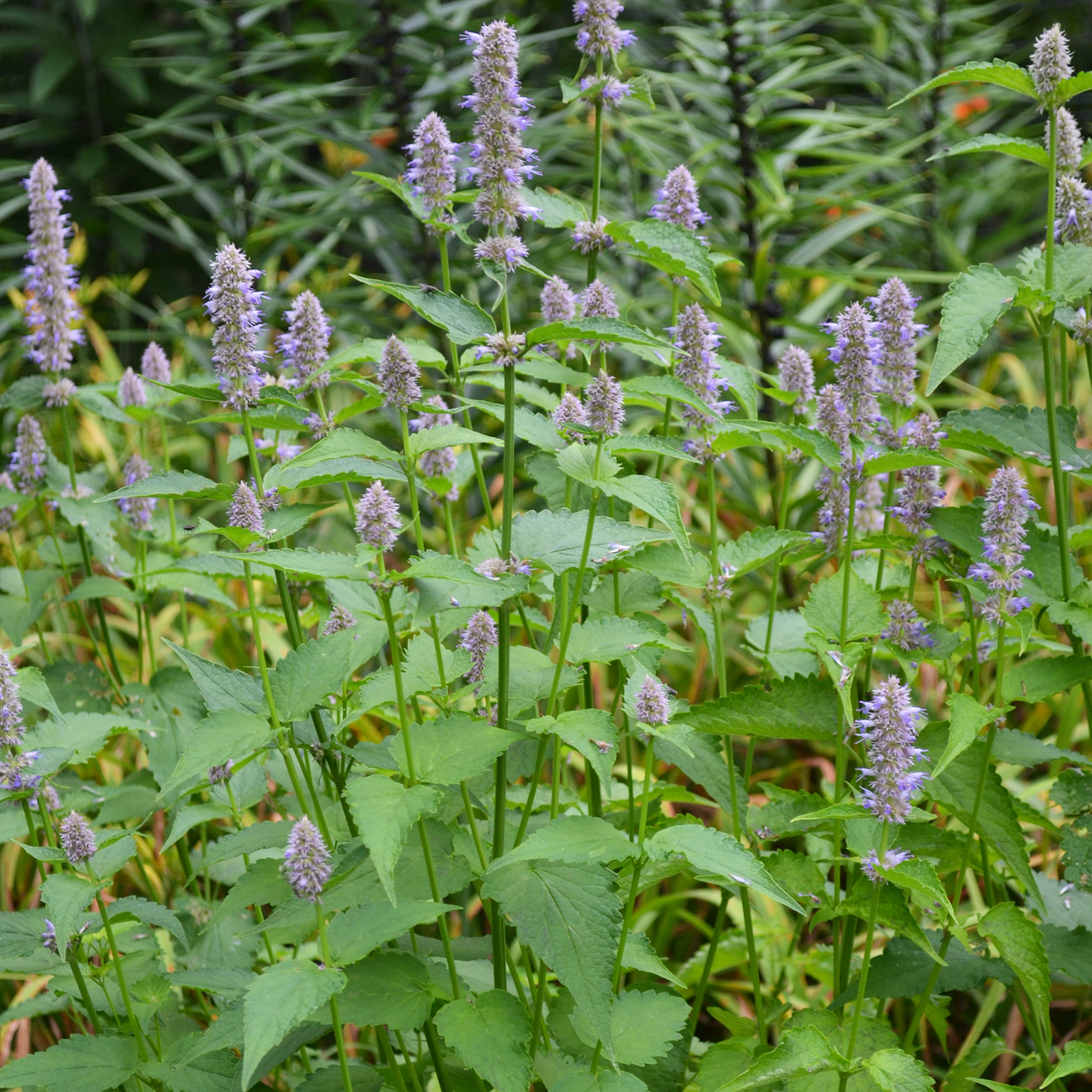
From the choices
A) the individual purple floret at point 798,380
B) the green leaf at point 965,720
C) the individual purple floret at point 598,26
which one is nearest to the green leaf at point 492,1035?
the green leaf at point 965,720

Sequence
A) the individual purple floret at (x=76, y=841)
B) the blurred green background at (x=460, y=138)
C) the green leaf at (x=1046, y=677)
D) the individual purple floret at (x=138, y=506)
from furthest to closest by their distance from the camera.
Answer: the blurred green background at (x=460, y=138) → the individual purple floret at (x=138, y=506) → the green leaf at (x=1046, y=677) → the individual purple floret at (x=76, y=841)

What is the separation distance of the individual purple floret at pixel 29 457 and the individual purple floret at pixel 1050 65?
2350 mm

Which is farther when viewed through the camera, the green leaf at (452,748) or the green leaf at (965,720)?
the green leaf at (965,720)

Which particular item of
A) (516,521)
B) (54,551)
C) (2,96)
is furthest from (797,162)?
(516,521)

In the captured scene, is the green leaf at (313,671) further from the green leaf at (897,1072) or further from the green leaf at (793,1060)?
the green leaf at (897,1072)

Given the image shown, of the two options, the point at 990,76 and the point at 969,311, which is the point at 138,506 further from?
the point at 990,76

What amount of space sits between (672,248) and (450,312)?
38 cm

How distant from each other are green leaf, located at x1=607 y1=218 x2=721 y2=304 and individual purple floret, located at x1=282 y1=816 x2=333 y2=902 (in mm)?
947

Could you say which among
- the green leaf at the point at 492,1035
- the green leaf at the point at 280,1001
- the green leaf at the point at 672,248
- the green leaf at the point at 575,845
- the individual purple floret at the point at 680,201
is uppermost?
the individual purple floret at the point at 680,201

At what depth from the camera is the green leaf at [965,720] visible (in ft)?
5.27

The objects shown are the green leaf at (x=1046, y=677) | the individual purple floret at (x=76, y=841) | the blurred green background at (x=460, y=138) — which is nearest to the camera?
the individual purple floret at (x=76, y=841)

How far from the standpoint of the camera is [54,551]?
3.01 m

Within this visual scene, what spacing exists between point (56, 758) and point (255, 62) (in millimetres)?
4755

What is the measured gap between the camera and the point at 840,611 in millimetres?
1952
